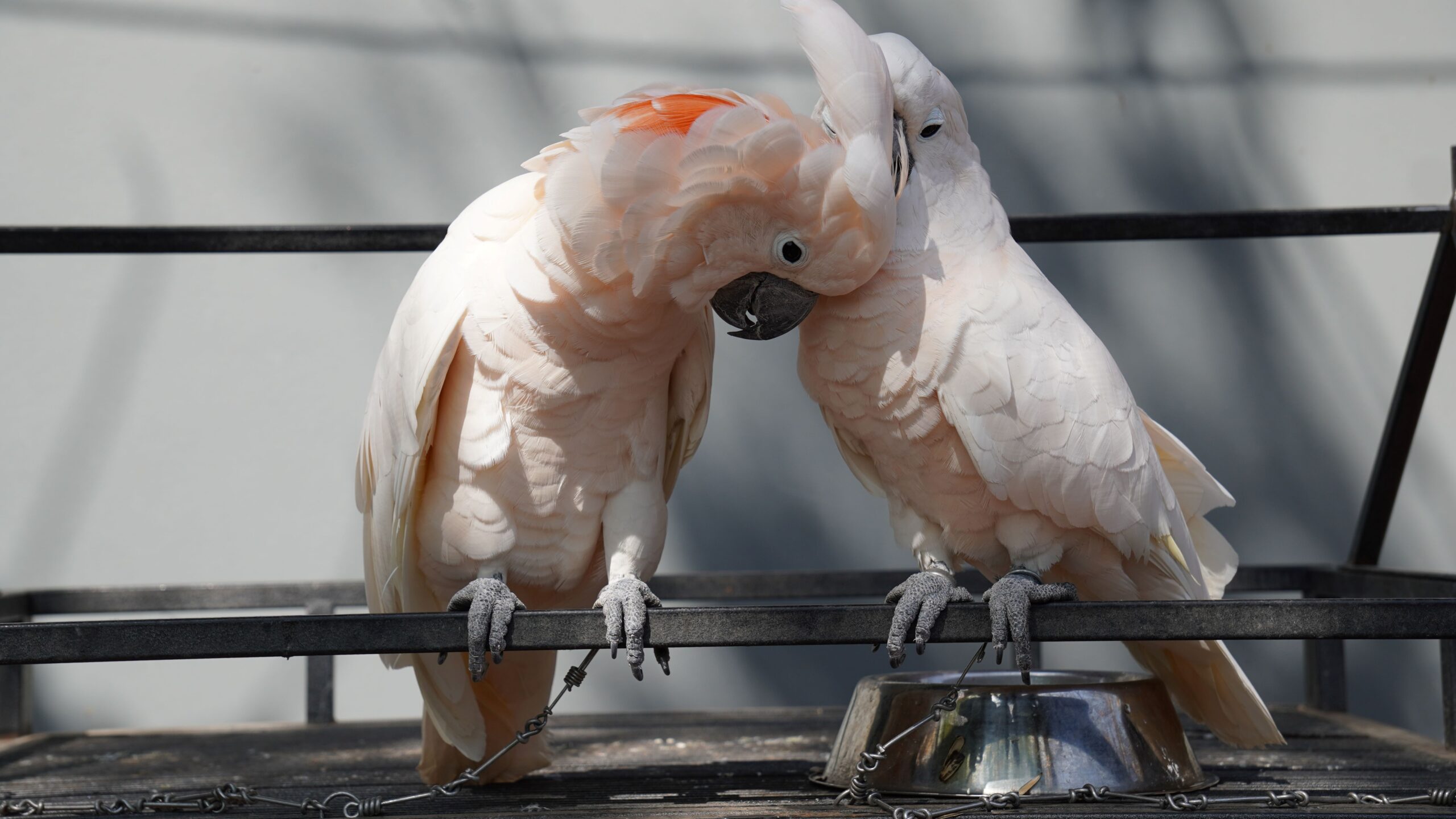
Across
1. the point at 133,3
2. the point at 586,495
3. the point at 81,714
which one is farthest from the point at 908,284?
the point at 81,714

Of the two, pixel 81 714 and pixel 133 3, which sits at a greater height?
→ pixel 133 3

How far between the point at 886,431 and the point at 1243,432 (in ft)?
6.81

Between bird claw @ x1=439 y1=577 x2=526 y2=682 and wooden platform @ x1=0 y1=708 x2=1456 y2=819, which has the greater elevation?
bird claw @ x1=439 y1=577 x2=526 y2=682

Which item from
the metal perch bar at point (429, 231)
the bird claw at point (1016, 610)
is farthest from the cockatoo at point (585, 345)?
the bird claw at point (1016, 610)

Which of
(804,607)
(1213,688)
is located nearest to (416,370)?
(804,607)

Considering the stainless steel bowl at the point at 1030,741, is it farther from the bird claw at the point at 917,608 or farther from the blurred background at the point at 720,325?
the blurred background at the point at 720,325

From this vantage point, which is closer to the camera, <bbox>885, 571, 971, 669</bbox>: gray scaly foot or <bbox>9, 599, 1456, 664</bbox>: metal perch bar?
<bbox>9, 599, 1456, 664</bbox>: metal perch bar

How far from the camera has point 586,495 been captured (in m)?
2.03

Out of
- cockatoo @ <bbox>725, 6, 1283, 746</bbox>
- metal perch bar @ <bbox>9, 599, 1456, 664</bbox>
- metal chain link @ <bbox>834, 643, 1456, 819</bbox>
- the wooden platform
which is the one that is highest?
cockatoo @ <bbox>725, 6, 1283, 746</bbox>

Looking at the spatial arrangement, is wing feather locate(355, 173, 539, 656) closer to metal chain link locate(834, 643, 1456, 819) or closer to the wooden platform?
the wooden platform

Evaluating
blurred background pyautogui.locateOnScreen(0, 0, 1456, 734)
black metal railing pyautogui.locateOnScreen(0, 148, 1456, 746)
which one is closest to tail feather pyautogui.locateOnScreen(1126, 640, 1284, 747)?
black metal railing pyautogui.locateOnScreen(0, 148, 1456, 746)

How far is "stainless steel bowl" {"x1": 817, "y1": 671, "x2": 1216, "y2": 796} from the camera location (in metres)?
1.89

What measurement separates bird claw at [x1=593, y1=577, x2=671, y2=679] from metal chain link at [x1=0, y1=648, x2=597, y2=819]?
123mm

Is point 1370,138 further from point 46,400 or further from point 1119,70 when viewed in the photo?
point 46,400
